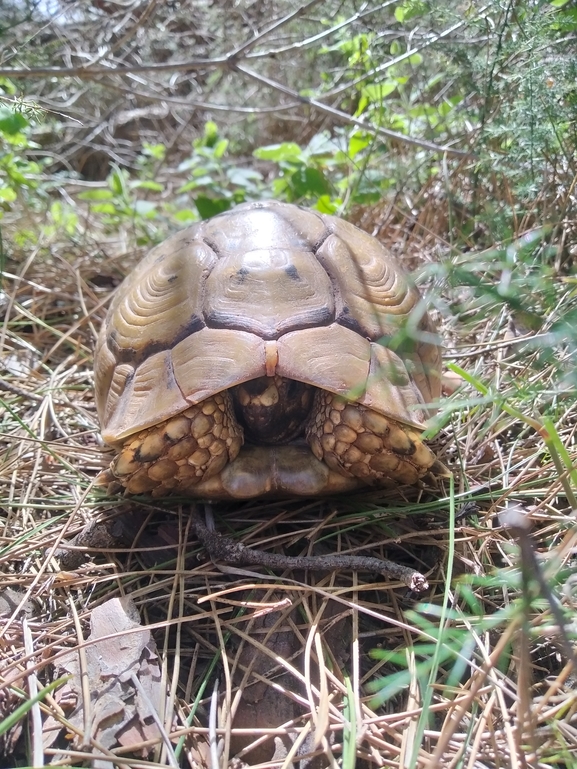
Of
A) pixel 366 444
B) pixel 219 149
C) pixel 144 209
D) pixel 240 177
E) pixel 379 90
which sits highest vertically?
pixel 379 90

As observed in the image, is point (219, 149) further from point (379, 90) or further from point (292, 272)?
point (292, 272)

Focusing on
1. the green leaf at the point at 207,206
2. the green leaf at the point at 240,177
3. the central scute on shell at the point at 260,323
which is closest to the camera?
the central scute on shell at the point at 260,323

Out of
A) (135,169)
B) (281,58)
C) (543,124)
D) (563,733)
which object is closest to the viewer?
(563,733)

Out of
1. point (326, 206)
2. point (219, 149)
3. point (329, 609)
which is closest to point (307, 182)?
point (326, 206)

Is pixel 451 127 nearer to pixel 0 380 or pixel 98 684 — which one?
pixel 0 380

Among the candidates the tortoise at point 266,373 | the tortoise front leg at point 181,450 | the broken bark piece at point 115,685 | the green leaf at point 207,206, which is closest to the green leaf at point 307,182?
the green leaf at point 207,206

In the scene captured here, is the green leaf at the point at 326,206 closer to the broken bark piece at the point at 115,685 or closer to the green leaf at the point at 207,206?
the green leaf at the point at 207,206

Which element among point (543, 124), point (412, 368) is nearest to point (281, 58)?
point (543, 124)
